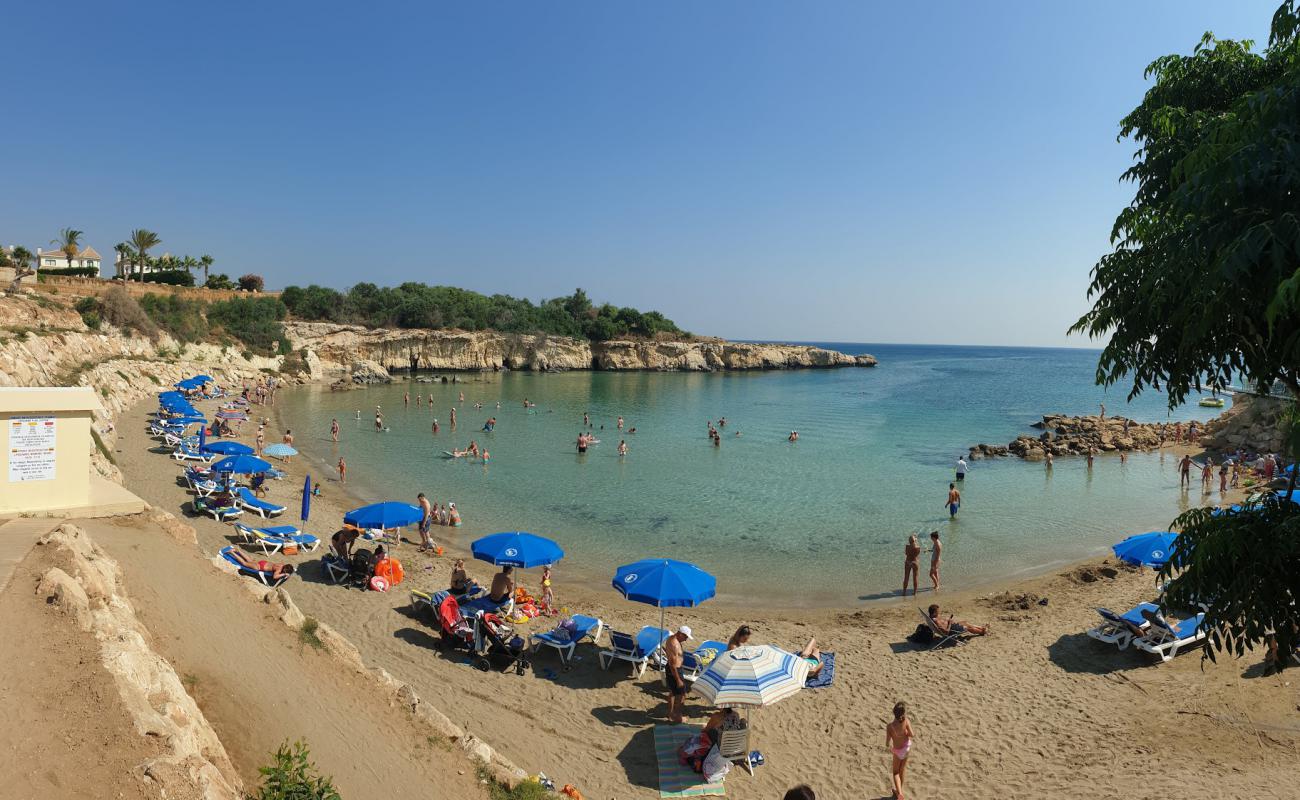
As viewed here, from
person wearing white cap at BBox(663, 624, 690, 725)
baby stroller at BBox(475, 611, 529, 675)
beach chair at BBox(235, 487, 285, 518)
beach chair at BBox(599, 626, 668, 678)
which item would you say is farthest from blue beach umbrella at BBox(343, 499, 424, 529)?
person wearing white cap at BBox(663, 624, 690, 725)

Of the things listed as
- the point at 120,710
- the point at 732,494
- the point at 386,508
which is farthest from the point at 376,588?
the point at 732,494

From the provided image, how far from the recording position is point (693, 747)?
8102 mm

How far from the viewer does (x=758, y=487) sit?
26406 millimetres

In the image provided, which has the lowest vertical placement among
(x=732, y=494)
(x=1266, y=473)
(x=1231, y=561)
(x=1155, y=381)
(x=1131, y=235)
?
(x=732, y=494)

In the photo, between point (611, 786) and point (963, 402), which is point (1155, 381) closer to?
point (611, 786)

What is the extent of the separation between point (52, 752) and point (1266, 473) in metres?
35.4

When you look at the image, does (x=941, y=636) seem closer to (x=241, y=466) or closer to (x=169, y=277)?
(x=241, y=466)

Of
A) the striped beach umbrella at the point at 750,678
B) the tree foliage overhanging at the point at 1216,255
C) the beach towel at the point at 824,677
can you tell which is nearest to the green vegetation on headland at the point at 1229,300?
the tree foliage overhanging at the point at 1216,255

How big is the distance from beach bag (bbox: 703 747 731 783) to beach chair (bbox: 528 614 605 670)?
342cm

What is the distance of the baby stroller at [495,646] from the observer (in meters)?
10.4

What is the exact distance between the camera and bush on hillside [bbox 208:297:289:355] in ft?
212

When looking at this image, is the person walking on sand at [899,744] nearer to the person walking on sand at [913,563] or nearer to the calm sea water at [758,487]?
the calm sea water at [758,487]

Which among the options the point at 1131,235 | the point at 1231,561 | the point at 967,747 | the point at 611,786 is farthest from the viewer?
the point at 967,747

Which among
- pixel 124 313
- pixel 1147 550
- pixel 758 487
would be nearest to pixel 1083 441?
pixel 758 487
